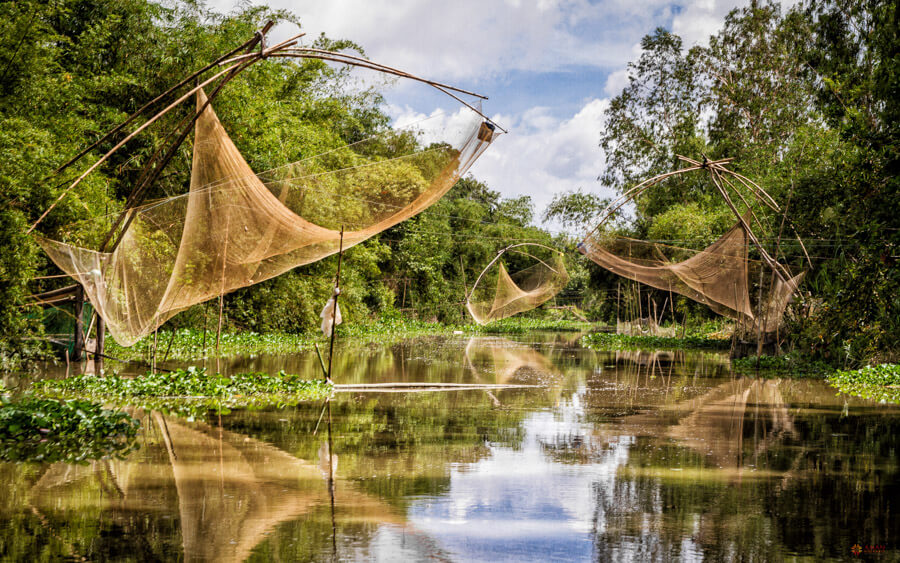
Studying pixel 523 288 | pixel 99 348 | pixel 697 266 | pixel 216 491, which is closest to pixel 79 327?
pixel 99 348

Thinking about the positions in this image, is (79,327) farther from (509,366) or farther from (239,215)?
(509,366)

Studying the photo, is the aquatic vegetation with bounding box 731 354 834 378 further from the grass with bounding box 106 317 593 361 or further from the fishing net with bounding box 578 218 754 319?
the grass with bounding box 106 317 593 361

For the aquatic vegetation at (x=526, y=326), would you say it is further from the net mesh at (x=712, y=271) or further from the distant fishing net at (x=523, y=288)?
the net mesh at (x=712, y=271)

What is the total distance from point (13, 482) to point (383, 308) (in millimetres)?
27442

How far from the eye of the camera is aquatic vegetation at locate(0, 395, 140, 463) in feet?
19.7

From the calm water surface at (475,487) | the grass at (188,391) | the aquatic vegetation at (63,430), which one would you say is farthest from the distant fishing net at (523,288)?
the aquatic vegetation at (63,430)

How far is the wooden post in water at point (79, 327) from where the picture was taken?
10.8 metres

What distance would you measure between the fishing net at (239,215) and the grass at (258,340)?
145 centimetres

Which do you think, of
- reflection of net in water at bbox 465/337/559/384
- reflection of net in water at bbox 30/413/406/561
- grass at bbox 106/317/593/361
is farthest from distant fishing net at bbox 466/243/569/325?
reflection of net in water at bbox 30/413/406/561

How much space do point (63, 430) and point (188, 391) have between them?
273 cm

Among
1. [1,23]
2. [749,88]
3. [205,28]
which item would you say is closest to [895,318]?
[1,23]

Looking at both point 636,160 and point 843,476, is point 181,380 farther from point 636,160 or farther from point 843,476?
point 636,160

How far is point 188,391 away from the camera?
360 inches

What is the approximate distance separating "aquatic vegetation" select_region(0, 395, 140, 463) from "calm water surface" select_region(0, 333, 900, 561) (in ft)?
1.00
